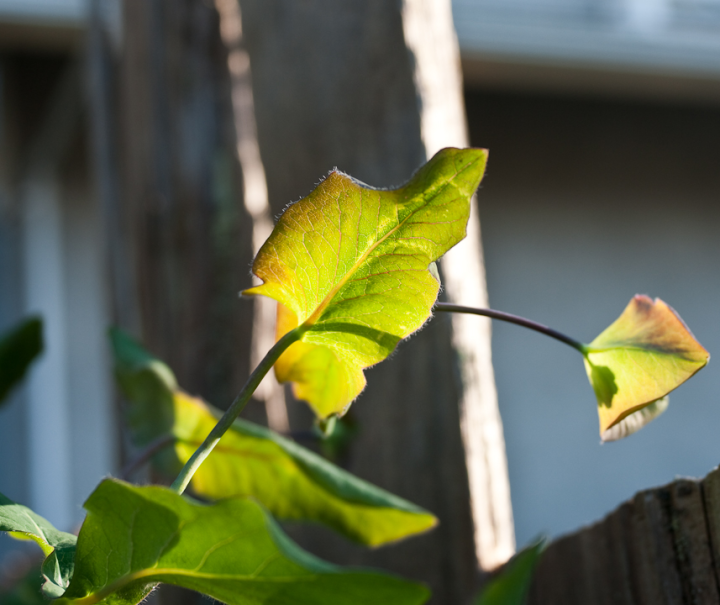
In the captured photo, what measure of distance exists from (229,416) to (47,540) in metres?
0.08

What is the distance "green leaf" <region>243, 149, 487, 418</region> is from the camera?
241 millimetres

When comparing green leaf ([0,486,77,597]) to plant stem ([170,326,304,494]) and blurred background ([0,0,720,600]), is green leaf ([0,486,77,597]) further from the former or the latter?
blurred background ([0,0,720,600])

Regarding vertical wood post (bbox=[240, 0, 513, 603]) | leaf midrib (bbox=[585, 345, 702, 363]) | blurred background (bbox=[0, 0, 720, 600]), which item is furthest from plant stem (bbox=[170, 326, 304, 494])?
blurred background (bbox=[0, 0, 720, 600])

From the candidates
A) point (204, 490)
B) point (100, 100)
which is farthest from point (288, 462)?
point (100, 100)

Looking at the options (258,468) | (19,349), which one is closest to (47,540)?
(258,468)

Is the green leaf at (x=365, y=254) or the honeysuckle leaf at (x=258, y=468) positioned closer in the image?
the green leaf at (x=365, y=254)

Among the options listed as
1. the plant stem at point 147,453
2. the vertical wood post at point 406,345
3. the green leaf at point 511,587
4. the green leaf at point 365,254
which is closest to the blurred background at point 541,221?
the vertical wood post at point 406,345

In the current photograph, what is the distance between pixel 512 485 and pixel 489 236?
43.2 inches

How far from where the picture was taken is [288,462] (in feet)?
1.58

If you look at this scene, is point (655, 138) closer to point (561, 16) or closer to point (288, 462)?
point (561, 16)

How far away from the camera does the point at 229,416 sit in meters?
0.26

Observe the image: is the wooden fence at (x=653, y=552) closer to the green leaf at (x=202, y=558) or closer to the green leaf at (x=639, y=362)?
the green leaf at (x=639, y=362)

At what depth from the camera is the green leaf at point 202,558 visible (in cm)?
20

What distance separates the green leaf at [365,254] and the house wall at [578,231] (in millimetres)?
2764
